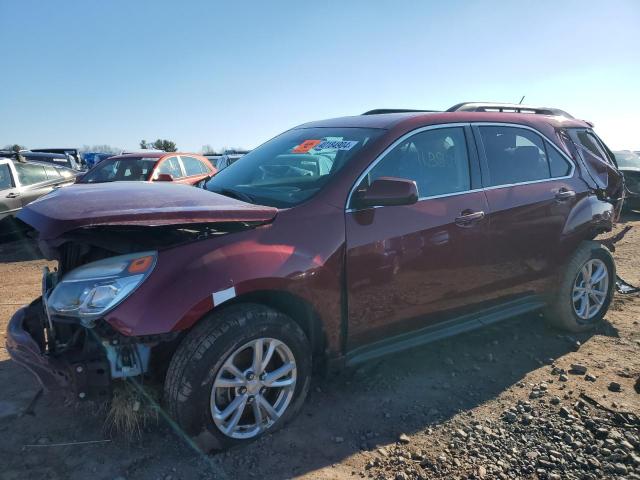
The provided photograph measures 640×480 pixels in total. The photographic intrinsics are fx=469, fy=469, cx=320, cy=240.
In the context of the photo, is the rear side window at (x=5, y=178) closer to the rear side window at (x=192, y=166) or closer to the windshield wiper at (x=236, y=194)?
the rear side window at (x=192, y=166)

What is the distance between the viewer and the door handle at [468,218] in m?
3.30

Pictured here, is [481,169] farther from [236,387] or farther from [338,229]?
[236,387]

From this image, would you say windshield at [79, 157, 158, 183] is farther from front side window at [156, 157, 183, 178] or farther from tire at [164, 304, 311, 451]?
tire at [164, 304, 311, 451]

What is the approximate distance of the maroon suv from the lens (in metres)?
2.36

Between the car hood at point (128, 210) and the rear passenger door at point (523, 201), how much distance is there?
186 centimetres

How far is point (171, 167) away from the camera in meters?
9.49

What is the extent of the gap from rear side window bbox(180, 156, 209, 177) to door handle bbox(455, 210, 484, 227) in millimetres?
7583

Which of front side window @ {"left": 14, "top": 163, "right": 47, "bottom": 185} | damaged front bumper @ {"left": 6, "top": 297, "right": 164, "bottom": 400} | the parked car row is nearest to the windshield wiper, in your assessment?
damaged front bumper @ {"left": 6, "top": 297, "right": 164, "bottom": 400}

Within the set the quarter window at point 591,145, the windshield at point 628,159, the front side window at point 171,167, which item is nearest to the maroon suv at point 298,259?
the quarter window at point 591,145

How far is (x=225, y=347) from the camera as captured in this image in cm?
245

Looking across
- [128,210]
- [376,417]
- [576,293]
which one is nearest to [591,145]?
[576,293]

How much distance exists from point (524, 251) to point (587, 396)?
3.72 feet

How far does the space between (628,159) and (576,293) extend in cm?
1036

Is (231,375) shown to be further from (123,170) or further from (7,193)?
(123,170)
